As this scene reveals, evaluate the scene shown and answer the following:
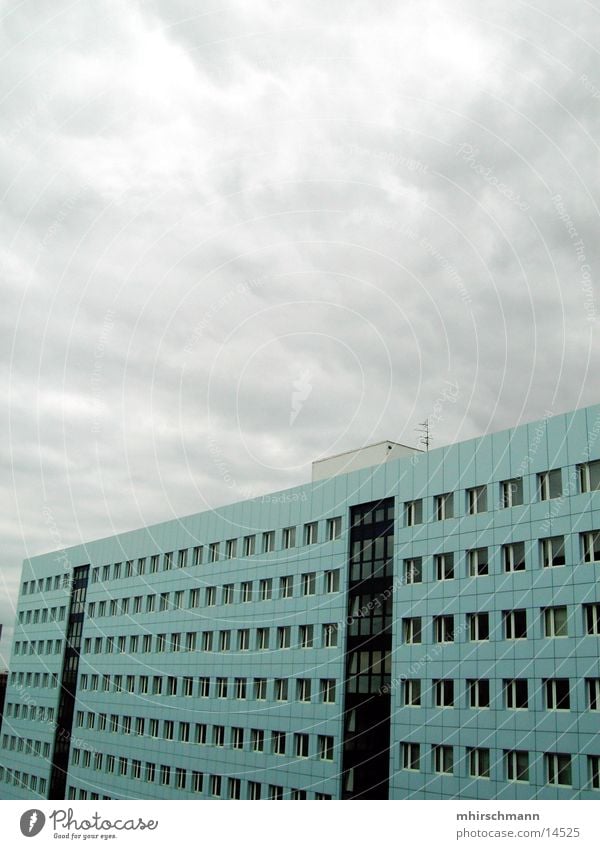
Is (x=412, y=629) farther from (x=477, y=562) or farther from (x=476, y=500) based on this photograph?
(x=476, y=500)

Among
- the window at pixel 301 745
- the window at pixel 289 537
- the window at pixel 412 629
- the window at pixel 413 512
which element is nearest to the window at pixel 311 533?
the window at pixel 289 537

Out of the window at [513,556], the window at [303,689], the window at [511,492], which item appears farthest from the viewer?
→ the window at [303,689]

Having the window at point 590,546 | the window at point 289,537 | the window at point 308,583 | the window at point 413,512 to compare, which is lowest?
→ the window at point 590,546

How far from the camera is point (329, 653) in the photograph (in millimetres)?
45844

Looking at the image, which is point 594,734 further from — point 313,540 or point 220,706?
point 220,706

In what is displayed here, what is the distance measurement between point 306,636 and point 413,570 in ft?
31.9

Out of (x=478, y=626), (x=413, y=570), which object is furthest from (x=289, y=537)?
(x=478, y=626)

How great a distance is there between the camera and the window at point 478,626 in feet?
123

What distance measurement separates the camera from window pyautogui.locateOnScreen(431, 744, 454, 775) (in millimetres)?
36750

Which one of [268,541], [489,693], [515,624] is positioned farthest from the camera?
[268,541]

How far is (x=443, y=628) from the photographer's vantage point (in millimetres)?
39375

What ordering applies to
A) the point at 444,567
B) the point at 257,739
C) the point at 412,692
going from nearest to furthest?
the point at 412,692 < the point at 444,567 < the point at 257,739

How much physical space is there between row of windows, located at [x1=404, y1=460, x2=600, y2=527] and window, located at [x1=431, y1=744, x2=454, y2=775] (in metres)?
11.3

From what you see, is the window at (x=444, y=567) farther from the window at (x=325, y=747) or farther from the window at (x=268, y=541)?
the window at (x=268, y=541)
